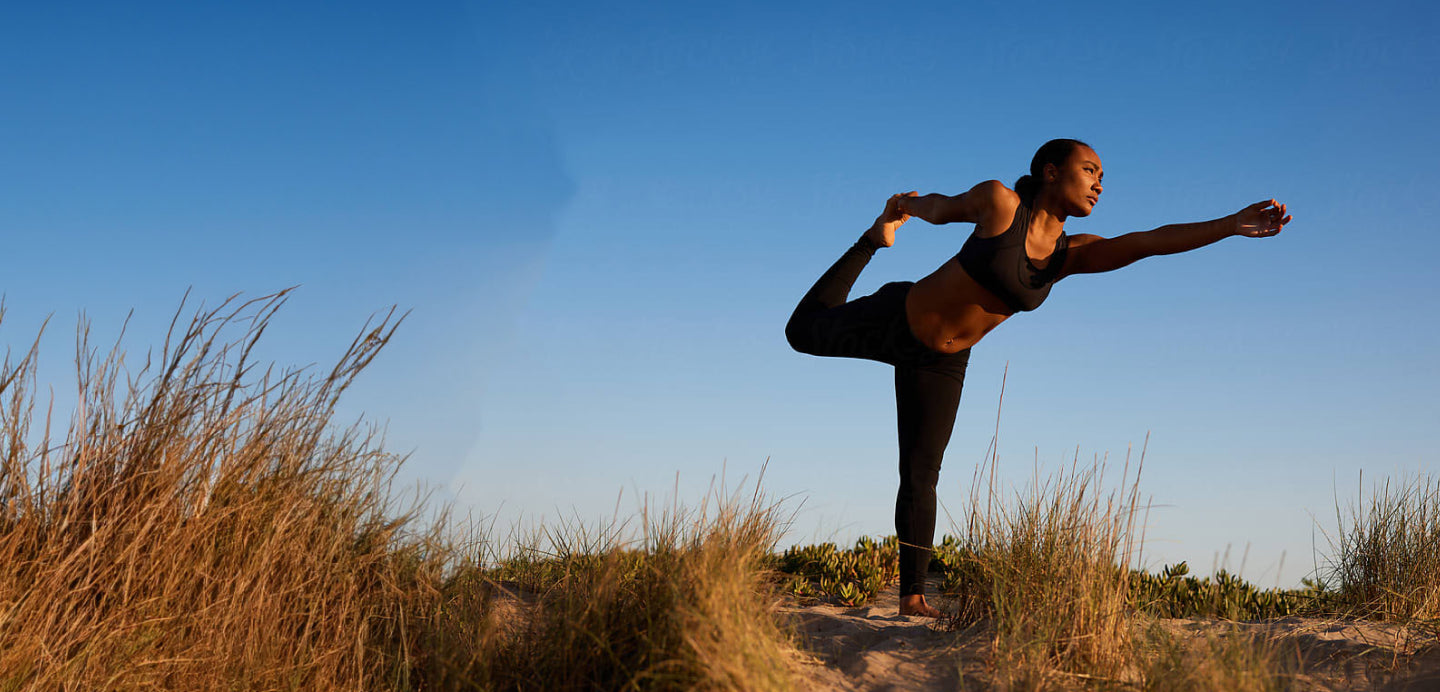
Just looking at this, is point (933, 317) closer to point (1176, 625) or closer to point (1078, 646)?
point (1078, 646)

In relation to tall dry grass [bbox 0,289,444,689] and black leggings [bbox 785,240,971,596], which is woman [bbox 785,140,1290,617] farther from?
tall dry grass [bbox 0,289,444,689]

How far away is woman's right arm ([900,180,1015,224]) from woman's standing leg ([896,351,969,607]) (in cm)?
76

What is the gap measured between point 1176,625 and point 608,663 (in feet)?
10.3

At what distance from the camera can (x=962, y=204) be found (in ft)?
15.8

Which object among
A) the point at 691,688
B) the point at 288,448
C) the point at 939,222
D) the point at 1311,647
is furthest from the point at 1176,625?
the point at 288,448

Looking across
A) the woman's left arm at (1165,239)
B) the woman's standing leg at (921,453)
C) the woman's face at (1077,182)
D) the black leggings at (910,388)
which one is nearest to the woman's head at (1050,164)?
the woman's face at (1077,182)

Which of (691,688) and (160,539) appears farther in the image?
(160,539)

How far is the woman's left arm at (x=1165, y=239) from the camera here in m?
4.60

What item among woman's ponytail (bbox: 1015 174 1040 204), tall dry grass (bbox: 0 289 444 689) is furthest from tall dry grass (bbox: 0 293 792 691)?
woman's ponytail (bbox: 1015 174 1040 204)

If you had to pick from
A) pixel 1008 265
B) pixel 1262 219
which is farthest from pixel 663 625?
pixel 1262 219

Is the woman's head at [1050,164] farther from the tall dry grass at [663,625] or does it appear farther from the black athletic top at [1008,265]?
the tall dry grass at [663,625]

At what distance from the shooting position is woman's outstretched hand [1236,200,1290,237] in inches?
180

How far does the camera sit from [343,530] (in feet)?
15.0

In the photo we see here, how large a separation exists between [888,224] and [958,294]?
0.76 metres
